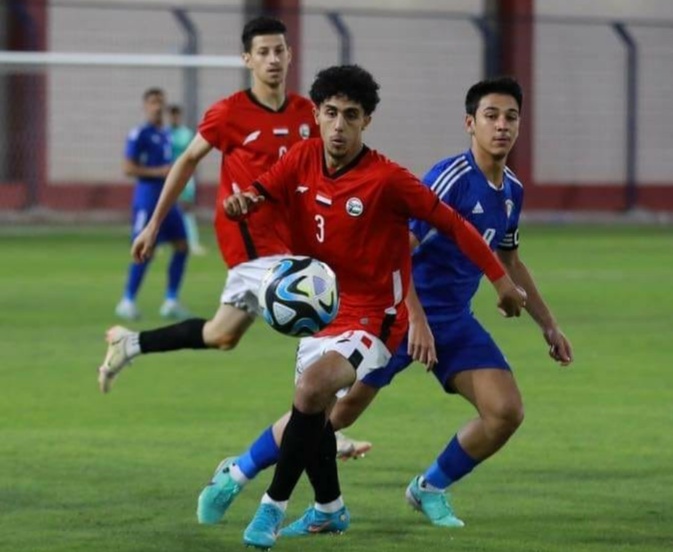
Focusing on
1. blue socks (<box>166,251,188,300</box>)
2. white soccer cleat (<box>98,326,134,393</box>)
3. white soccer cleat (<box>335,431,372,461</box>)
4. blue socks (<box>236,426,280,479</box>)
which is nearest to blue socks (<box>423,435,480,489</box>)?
blue socks (<box>236,426,280,479</box>)

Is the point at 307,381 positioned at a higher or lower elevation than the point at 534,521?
higher

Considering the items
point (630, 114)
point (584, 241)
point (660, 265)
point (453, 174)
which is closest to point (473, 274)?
point (453, 174)

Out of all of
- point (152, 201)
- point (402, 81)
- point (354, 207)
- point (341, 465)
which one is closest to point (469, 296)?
point (354, 207)

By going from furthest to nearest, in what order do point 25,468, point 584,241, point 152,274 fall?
point 584,241 < point 152,274 < point 25,468

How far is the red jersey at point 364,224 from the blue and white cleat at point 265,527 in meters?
0.74

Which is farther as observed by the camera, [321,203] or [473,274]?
[473,274]

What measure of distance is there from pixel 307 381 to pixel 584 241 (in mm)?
22155

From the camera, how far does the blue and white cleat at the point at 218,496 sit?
308 inches

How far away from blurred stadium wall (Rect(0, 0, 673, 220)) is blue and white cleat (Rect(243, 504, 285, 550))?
23.4 meters

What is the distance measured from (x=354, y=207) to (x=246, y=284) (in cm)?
302

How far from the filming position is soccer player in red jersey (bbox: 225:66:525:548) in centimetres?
727

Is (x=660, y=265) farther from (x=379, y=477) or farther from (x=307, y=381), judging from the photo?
(x=307, y=381)

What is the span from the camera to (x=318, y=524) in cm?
768

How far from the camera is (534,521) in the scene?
8062 millimetres
